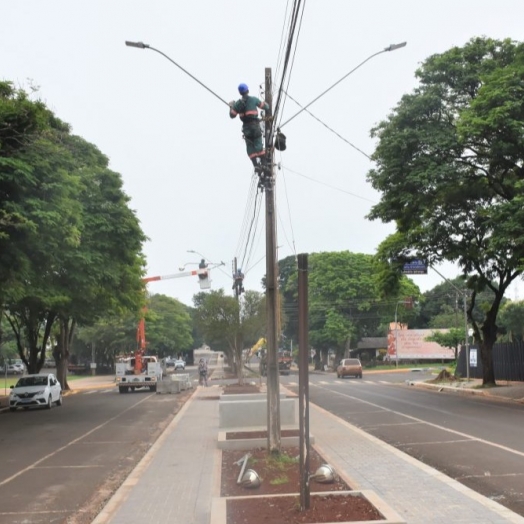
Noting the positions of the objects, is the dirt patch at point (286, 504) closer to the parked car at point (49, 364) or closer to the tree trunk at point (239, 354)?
the tree trunk at point (239, 354)

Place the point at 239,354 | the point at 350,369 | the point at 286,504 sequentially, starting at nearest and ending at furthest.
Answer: the point at 286,504 → the point at 239,354 → the point at 350,369

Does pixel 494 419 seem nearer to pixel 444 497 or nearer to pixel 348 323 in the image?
pixel 444 497

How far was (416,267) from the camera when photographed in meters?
27.9

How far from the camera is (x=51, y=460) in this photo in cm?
1280

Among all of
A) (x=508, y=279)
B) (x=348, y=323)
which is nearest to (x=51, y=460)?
(x=508, y=279)

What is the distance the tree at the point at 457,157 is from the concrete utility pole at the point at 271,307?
11643 mm

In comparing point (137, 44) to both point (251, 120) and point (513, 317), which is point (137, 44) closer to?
point (251, 120)

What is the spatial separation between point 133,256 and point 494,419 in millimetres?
12607

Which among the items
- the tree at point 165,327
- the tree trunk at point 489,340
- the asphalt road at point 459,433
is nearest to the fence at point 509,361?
the tree trunk at point 489,340

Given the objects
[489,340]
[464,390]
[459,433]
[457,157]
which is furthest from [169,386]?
[459,433]

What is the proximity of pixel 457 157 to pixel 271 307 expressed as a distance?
51.1 feet

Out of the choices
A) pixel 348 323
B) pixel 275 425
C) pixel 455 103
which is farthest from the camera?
pixel 348 323

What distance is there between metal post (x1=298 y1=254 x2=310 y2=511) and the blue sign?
2161 centimetres

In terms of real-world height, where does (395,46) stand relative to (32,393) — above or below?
above
